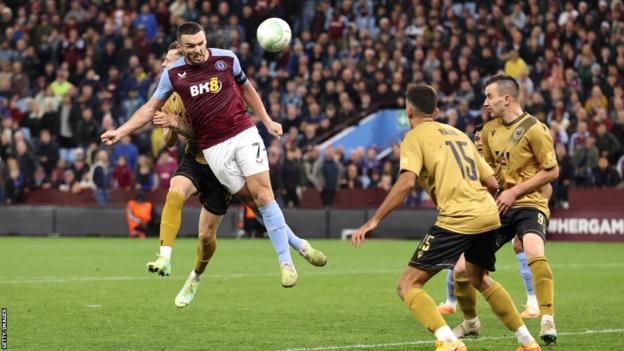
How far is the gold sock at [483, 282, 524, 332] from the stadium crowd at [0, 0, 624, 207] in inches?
629

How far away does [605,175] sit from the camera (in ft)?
82.3

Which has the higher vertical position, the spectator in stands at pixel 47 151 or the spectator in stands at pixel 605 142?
the spectator in stands at pixel 605 142

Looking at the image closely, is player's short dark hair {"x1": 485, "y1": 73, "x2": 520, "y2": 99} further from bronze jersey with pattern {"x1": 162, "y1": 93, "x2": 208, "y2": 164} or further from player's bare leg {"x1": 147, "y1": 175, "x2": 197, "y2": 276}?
player's bare leg {"x1": 147, "y1": 175, "x2": 197, "y2": 276}

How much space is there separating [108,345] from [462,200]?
3.28m

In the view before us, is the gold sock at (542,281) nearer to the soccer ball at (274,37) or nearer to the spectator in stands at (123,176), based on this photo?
the soccer ball at (274,37)

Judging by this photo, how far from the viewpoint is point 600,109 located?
25.3 metres

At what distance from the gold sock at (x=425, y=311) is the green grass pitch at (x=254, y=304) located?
121cm

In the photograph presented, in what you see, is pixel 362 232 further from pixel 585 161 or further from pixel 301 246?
pixel 585 161

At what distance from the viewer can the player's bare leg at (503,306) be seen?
30.1ft

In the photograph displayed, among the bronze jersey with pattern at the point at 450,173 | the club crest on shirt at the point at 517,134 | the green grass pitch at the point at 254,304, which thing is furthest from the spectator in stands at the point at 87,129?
the bronze jersey with pattern at the point at 450,173

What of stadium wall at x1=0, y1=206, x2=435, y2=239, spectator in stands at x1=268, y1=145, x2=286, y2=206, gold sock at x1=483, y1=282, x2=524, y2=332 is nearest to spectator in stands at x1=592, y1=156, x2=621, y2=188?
stadium wall at x1=0, y1=206, x2=435, y2=239

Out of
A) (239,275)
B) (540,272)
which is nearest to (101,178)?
(239,275)

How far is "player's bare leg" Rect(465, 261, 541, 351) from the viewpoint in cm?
916

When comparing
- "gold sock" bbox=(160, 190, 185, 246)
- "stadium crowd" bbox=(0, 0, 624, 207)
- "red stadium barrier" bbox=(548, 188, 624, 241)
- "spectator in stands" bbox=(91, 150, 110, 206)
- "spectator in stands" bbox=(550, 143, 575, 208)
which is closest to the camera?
"gold sock" bbox=(160, 190, 185, 246)
